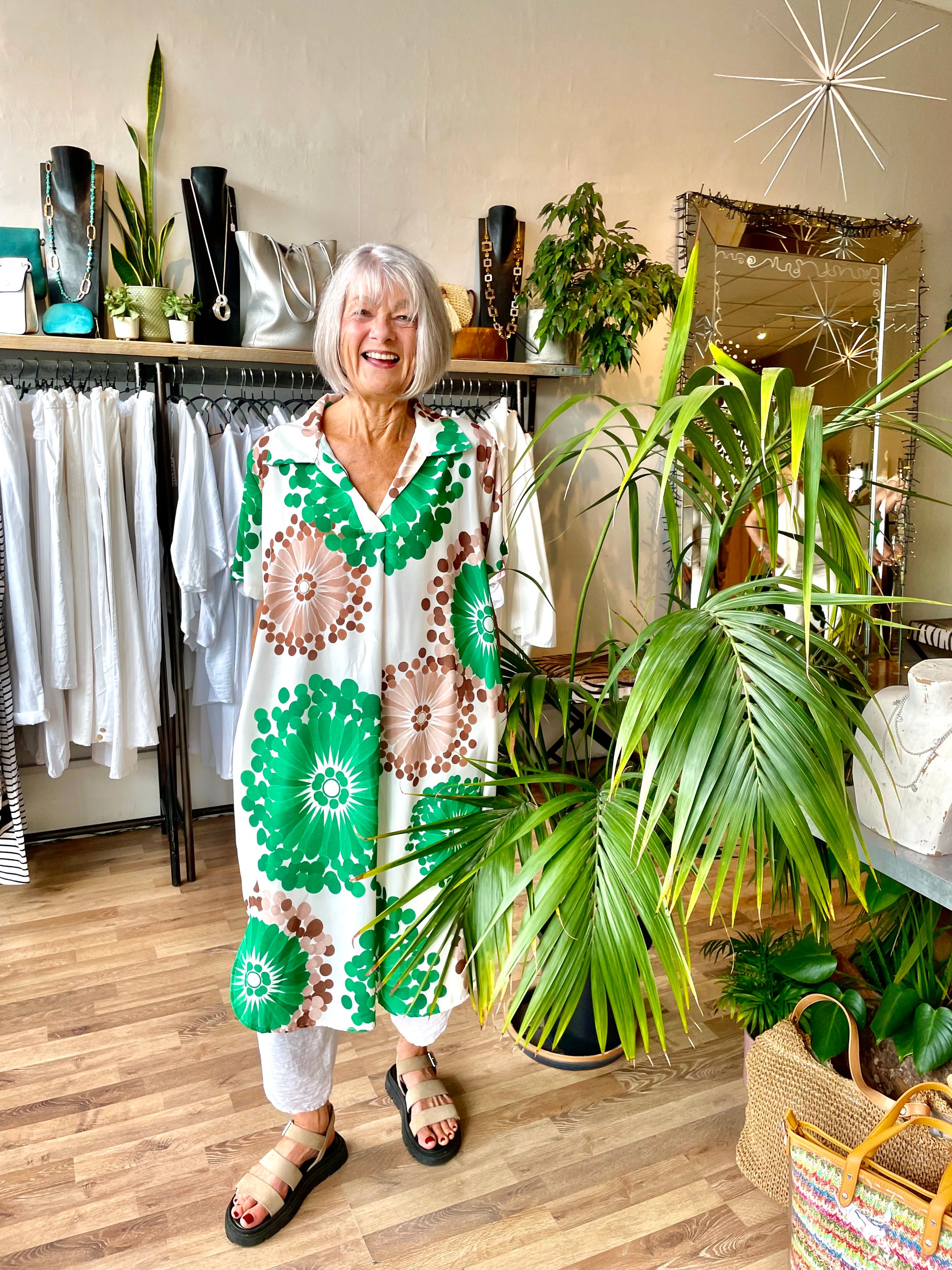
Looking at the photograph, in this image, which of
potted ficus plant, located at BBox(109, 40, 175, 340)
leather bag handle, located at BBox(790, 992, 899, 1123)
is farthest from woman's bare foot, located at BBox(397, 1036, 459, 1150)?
potted ficus plant, located at BBox(109, 40, 175, 340)

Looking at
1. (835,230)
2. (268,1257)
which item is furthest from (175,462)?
(835,230)

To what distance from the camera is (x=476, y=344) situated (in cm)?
310

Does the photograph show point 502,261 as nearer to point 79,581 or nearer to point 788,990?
point 79,581

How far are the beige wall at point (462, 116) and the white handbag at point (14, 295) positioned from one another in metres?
0.35

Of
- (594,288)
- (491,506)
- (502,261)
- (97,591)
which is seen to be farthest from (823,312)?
(97,591)

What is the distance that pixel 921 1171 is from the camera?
4.32ft

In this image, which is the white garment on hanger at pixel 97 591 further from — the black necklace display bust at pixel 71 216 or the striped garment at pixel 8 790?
the black necklace display bust at pixel 71 216

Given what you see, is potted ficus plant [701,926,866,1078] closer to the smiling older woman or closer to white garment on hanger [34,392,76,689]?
the smiling older woman

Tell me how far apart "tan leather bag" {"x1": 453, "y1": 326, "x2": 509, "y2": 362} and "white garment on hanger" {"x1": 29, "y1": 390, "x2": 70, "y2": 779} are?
4.30 ft

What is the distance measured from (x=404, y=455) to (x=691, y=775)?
0.79 m

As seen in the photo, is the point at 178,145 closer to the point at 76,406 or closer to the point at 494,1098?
the point at 76,406

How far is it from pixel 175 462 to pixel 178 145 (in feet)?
3.52

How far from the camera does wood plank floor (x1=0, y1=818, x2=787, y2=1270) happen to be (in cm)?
150

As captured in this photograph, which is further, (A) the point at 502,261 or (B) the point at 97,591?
(A) the point at 502,261
